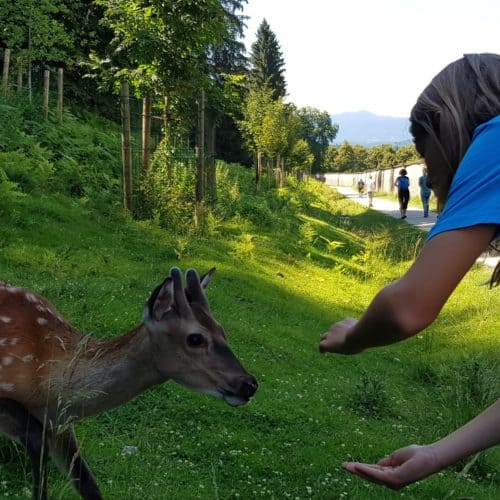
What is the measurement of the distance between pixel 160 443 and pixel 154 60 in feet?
29.6

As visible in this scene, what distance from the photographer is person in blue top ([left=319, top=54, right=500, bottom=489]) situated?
1.60 m

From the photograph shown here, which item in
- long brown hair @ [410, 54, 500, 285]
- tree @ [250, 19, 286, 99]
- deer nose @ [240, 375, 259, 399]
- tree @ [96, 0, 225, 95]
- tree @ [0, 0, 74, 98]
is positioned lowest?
deer nose @ [240, 375, 259, 399]

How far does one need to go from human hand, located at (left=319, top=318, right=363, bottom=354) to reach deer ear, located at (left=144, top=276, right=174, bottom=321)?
1570 millimetres

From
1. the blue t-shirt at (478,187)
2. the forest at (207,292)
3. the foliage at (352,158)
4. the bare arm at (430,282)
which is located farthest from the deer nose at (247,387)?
the foliage at (352,158)

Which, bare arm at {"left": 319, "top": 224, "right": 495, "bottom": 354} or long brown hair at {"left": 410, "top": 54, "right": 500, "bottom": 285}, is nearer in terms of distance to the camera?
bare arm at {"left": 319, "top": 224, "right": 495, "bottom": 354}

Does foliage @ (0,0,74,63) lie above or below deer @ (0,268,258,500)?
above

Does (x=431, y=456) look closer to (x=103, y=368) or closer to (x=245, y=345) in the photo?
(x=103, y=368)

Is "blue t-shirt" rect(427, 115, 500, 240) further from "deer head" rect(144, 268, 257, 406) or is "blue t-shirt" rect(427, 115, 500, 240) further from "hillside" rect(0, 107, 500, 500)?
"hillside" rect(0, 107, 500, 500)

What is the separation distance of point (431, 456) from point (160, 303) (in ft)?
6.27

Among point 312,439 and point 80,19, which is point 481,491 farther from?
point 80,19

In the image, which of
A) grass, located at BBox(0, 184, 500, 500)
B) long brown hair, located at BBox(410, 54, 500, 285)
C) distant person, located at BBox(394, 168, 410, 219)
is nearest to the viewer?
long brown hair, located at BBox(410, 54, 500, 285)

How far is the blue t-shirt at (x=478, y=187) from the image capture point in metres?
1.58

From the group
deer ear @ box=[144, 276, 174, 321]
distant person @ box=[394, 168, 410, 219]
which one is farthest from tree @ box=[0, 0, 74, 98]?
deer ear @ box=[144, 276, 174, 321]

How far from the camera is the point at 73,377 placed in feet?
11.2
